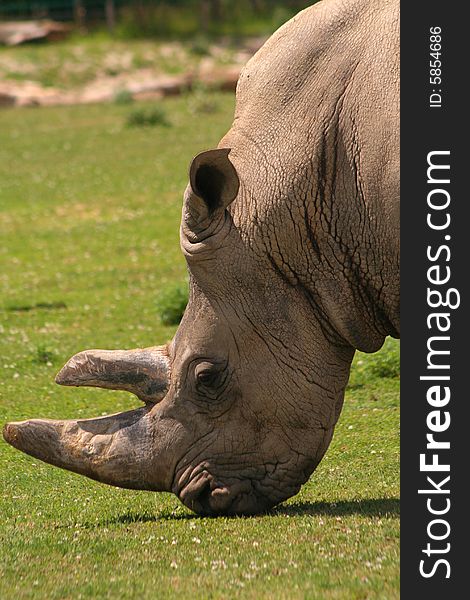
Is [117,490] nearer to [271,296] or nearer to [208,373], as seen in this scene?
[208,373]

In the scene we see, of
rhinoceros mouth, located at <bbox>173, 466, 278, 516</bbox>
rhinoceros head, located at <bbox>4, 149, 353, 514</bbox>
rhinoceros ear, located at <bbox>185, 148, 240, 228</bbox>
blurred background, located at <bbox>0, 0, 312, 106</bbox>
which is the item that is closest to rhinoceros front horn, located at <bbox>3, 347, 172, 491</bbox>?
rhinoceros head, located at <bbox>4, 149, 353, 514</bbox>

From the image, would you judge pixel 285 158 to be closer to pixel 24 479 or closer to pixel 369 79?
pixel 369 79

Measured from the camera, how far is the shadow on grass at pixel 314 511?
734 cm

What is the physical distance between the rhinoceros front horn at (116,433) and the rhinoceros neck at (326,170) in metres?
0.91

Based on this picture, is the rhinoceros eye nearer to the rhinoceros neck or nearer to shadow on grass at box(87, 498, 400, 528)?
the rhinoceros neck

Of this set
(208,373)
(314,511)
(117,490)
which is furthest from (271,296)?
(117,490)

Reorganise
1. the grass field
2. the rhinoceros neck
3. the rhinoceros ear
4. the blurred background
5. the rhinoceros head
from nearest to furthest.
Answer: the grass field
the rhinoceros ear
the rhinoceros neck
the rhinoceros head
the blurred background

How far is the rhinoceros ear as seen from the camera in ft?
22.3

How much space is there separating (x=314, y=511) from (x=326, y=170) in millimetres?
1816

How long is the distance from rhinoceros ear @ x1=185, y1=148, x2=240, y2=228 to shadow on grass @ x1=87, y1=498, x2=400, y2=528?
5.16 ft

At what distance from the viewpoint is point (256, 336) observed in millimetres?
7230

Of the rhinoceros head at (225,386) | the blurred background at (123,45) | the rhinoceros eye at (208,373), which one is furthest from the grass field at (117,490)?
the blurred background at (123,45)

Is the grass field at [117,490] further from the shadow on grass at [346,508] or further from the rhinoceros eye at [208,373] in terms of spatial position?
the rhinoceros eye at [208,373]

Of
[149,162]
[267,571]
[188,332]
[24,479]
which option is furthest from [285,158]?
[149,162]
